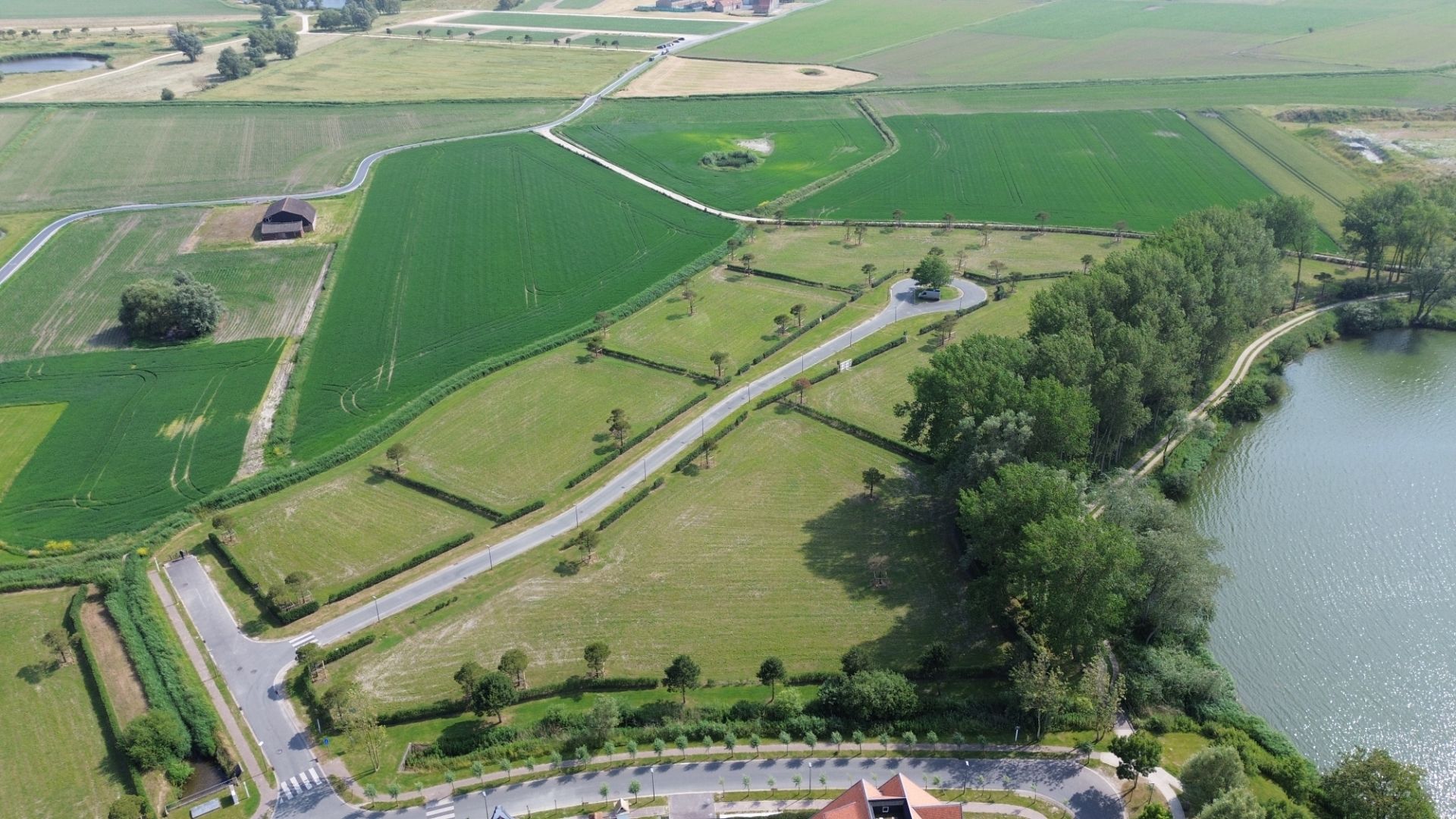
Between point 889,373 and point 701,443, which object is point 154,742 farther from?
point 889,373

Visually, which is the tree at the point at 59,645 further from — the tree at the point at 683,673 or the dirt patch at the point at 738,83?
the dirt patch at the point at 738,83

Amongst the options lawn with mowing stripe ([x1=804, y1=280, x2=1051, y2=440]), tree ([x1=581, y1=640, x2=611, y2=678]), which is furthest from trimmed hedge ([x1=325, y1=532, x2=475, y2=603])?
lawn with mowing stripe ([x1=804, y1=280, x2=1051, y2=440])

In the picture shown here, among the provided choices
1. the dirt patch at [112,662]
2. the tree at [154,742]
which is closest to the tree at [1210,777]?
the tree at [154,742]

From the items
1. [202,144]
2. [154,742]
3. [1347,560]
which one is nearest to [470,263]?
[154,742]

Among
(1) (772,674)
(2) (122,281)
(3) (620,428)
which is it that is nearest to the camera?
(1) (772,674)

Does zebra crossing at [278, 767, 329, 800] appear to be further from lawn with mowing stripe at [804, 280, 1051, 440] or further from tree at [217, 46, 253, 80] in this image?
tree at [217, 46, 253, 80]
